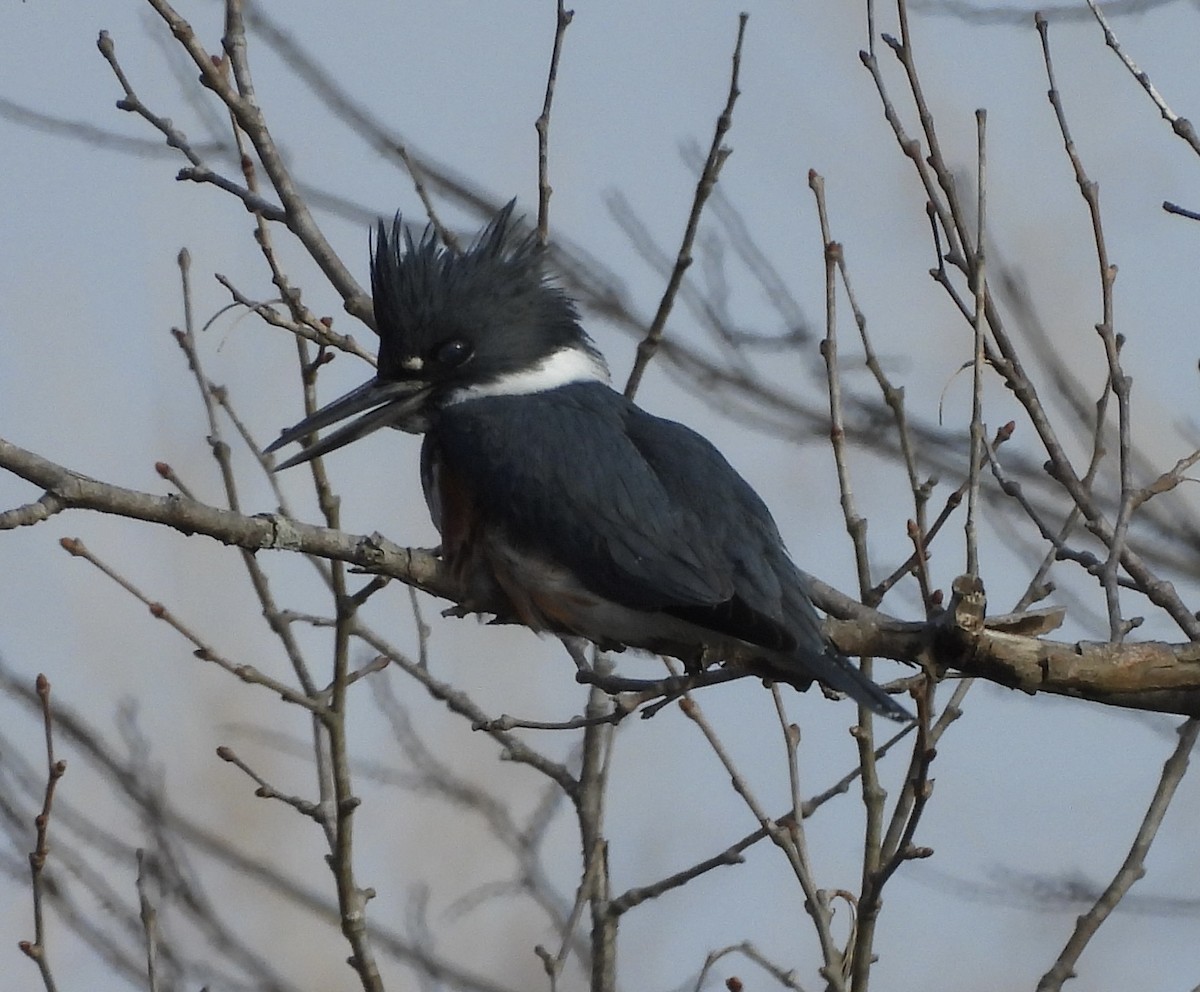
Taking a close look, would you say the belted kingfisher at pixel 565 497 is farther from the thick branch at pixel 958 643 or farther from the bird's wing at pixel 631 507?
the thick branch at pixel 958 643

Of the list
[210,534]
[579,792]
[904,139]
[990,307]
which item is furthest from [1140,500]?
[210,534]

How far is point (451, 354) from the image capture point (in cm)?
359

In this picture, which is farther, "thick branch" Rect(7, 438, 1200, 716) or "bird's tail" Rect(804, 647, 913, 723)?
"bird's tail" Rect(804, 647, 913, 723)

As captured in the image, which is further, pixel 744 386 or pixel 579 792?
pixel 744 386

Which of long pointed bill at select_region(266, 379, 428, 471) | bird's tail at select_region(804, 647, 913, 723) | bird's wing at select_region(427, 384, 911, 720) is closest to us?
bird's tail at select_region(804, 647, 913, 723)

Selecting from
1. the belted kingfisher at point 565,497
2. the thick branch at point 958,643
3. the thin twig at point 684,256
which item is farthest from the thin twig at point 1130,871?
the thin twig at point 684,256

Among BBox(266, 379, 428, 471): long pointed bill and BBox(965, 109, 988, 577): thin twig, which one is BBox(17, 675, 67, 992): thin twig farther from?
BBox(965, 109, 988, 577): thin twig

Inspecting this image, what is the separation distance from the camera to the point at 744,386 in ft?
14.8

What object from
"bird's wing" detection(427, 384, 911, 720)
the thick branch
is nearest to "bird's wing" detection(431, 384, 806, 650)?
"bird's wing" detection(427, 384, 911, 720)

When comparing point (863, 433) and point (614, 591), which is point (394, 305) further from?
point (863, 433)

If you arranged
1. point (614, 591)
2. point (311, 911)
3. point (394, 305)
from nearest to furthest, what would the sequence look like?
point (614, 591), point (394, 305), point (311, 911)

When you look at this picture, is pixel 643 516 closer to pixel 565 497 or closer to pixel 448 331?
pixel 565 497

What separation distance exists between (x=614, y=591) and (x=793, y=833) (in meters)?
0.59

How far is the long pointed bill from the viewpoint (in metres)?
3.42
